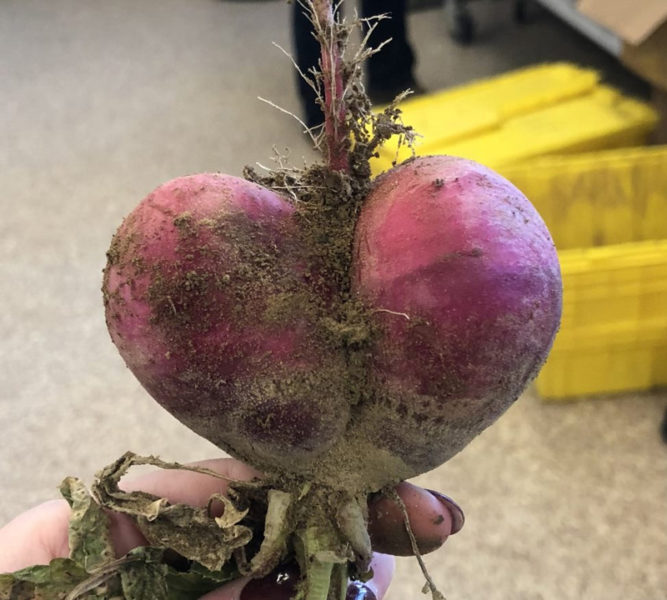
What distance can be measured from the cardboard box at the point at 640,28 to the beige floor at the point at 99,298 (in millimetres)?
781

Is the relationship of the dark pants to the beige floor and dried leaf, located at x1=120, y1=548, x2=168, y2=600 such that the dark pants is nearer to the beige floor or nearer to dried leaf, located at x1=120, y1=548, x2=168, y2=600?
the beige floor

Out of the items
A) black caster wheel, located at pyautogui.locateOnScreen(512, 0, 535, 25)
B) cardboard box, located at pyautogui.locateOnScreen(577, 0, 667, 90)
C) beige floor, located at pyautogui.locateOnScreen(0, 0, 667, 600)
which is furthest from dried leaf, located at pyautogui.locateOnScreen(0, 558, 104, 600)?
black caster wheel, located at pyautogui.locateOnScreen(512, 0, 535, 25)

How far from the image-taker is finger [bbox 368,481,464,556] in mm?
652

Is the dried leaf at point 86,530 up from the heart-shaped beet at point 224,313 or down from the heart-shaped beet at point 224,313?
down

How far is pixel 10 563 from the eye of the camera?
71cm

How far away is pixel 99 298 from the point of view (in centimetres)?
181

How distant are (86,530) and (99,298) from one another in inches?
47.8

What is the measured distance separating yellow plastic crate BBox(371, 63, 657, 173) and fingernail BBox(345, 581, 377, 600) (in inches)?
44.3

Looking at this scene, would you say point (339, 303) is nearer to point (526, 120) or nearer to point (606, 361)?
point (606, 361)

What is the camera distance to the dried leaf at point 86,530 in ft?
2.17

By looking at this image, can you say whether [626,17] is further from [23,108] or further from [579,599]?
[23,108]

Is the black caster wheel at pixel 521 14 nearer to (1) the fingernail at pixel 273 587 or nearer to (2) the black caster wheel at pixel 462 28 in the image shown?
(2) the black caster wheel at pixel 462 28

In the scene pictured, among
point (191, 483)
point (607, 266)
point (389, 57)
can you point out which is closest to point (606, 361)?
point (607, 266)

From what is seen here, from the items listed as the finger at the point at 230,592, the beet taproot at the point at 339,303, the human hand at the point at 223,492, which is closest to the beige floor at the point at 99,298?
the human hand at the point at 223,492
